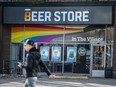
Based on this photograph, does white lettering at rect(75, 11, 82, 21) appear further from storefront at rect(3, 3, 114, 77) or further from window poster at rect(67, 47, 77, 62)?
window poster at rect(67, 47, 77, 62)

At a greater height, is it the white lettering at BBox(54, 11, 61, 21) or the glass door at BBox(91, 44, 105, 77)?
the white lettering at BBox(54, 11, 61, 21)

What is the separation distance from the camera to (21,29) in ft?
86.4

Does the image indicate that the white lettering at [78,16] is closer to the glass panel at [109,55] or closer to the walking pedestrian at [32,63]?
the glass panel at [109,55]

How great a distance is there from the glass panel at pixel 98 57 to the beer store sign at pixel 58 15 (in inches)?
74.6

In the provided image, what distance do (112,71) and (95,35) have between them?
2725mm

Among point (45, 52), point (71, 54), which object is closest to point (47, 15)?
point (45, 52)

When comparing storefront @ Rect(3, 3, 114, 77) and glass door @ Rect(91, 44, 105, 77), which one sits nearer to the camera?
storefront @ Rect(3, 3, 114, 77)

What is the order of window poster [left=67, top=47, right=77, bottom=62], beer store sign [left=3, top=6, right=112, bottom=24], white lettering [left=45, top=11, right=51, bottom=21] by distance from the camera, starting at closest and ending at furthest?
beer store sign [left=3, top=6, right=112, bottom=24] → white lettering [left=45, top=11, right=51, bottom=21] → window poster [left=67, top=47, right=77, bottom=62]

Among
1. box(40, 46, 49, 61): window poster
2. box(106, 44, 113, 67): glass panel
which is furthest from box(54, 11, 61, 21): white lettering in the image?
box(106, 44, 113, 67): glass panel

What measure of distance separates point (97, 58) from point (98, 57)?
10 cm

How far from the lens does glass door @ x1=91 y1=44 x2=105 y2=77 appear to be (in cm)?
2520

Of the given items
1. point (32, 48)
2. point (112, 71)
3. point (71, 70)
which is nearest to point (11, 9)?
point (71, 70)

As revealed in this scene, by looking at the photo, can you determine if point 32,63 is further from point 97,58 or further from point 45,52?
point 45,52

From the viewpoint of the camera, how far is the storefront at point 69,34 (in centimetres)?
2497
